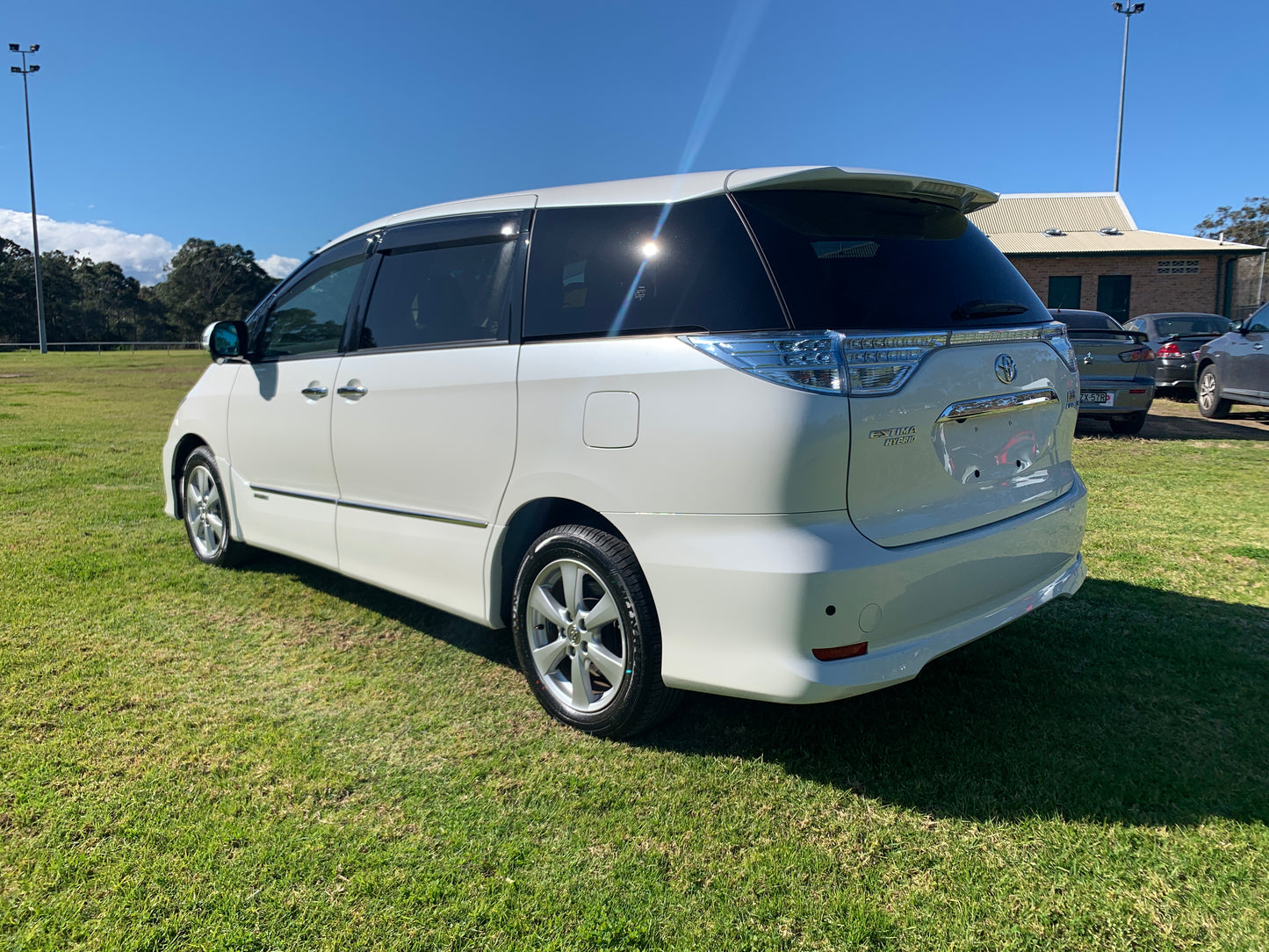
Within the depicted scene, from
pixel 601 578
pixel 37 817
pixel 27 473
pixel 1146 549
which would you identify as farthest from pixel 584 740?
pixel 27 473

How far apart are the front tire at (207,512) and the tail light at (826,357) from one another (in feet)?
11.8

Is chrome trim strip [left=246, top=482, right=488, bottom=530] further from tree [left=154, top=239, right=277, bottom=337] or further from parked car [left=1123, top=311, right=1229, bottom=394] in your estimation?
tree [left=154, top=239, right=277, bottom=337]

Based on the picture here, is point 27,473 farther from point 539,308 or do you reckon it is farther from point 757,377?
point 757,377

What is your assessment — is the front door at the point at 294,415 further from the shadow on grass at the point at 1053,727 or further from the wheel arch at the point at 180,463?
the shadow on grass at the point at 1053,727

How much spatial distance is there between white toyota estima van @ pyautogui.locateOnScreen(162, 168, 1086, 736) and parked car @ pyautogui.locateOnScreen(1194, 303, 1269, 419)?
11.1m

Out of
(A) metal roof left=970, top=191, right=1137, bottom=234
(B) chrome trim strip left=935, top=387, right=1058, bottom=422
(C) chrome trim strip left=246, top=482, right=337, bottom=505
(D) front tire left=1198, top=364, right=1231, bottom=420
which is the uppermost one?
(A) metal roof left=970, top=191, right=1137, bottom=234

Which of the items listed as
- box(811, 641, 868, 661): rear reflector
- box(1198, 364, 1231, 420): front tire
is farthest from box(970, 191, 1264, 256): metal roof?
box(811, 641, 868, 661): rear reflector

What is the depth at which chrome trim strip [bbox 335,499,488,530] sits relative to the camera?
339 cm

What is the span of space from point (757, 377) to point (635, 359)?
458mm

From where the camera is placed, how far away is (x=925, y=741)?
3.04m

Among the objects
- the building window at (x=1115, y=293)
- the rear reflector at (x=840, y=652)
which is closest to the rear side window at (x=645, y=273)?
the rear reflector at (x=840, y=652)

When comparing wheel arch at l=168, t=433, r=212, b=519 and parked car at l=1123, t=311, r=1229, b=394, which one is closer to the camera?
wheel arch at l=168, t=433, r=212, b=519

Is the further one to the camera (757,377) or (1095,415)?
(1095,415)

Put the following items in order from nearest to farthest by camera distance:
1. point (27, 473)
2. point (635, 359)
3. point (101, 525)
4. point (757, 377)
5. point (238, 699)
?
point (757, 377) → point (635, 359) → point (238, 699) → point (101, 525) → point (27, 473)
